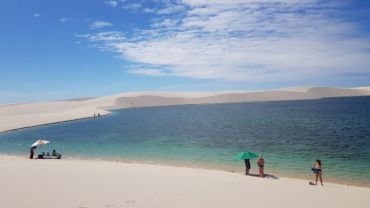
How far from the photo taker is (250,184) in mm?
16375

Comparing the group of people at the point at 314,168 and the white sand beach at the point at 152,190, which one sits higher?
the group of people at the point at 314,168

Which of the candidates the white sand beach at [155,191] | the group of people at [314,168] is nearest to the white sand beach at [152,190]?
the white sand beach at [155,191]

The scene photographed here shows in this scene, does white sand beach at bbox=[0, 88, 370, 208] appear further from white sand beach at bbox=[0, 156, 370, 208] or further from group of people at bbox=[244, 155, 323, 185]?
group of people at bbox=[244, 155, 323, 185]

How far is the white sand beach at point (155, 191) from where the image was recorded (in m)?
12.9

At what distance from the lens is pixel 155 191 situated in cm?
1473

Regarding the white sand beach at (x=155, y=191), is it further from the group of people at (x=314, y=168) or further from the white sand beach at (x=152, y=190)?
the group of people at (x=314, y=168)

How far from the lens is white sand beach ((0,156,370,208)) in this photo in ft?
42.4

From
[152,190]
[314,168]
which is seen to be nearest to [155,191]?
[152,190]

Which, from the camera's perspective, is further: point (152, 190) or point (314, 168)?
point (314, 168)

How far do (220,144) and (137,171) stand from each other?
52.8 ft

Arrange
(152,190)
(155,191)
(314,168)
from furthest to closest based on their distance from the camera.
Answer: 1. (314,168)
2. (152,190)
3. (155,191)

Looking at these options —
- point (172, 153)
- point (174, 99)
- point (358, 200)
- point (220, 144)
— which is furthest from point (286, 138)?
point (174, 99)

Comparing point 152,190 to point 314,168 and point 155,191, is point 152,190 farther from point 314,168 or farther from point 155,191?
point 314,168

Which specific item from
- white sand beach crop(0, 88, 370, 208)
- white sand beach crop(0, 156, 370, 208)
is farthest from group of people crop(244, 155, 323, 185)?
white sand beach crop(0, 156, 370, 208)
